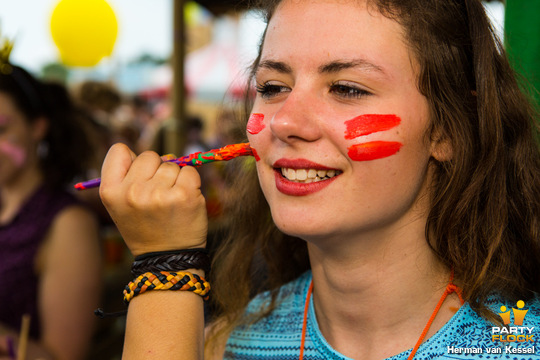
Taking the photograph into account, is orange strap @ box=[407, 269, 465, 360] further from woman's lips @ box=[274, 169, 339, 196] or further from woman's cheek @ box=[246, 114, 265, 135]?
woman's cheek @ box=[246, 114, 265, 135]

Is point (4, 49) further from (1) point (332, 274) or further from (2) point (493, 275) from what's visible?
(2) point (493, 275)

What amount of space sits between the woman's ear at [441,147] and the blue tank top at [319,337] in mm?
373

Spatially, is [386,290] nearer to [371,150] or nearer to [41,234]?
[371,150]

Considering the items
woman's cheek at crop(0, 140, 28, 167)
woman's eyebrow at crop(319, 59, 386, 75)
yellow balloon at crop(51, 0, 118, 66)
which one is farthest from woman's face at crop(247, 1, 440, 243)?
yellow balloon at crop(51, 0, 118, 66)

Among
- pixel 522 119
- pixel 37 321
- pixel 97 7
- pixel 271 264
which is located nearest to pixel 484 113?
pixel 522 119

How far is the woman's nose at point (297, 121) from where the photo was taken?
47.7 inches

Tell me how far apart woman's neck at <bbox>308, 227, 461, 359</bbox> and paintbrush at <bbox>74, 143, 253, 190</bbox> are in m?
0.33

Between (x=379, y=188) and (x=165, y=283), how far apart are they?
539 millimetres

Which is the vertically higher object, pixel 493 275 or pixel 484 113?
pixel 484 113

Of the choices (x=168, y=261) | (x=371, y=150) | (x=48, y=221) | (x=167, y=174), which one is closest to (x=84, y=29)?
(x=48, y=221)

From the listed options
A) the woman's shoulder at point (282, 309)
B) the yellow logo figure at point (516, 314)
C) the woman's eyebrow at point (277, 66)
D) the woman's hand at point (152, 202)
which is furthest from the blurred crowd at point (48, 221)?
the yellow logo figure at point (516, 314)

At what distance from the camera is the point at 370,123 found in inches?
48.3

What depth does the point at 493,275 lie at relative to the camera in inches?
52.7

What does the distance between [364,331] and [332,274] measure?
17cm
